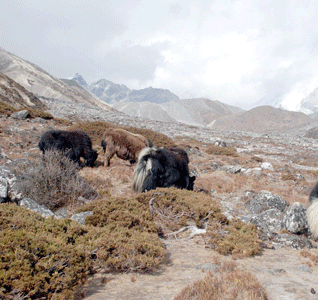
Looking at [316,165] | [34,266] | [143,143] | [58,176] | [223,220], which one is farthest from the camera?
[316,165]

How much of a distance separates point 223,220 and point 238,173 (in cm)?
839

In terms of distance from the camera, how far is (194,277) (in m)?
2.93

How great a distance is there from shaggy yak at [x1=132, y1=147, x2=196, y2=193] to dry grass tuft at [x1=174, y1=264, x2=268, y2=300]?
443 centimetres

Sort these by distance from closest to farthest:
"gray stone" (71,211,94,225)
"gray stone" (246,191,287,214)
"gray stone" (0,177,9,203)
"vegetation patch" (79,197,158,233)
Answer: "vegetation patch" (79,197,158,233)
"gray stone" (71,211,94,225)
"gray stone" (0,177,9,203)
"gray stone" (246,191,287,214)

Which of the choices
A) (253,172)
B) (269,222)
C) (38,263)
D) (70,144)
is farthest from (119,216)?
(253,172)

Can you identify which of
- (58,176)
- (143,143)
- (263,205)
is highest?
Result: (143,143)

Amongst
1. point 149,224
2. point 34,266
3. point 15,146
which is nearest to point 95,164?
point 15,146

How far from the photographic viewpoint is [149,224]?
458 centimetres

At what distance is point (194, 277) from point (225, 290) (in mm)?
620

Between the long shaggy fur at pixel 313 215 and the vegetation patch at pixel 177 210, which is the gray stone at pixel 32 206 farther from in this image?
the long shaggy fur at pixel 313 215

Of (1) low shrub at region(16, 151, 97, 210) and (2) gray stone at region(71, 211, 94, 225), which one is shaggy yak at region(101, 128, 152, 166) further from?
(2) gray stone at region(71, 211, 94, 225)

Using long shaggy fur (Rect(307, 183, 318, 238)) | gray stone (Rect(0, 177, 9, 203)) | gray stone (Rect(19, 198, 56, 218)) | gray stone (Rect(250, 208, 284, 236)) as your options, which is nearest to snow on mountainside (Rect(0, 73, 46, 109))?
gray stone (Rect(0, 177, 9, 203))

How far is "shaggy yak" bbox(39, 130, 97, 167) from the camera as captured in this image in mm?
9328

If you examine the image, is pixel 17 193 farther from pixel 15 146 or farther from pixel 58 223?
pixel 15 146
